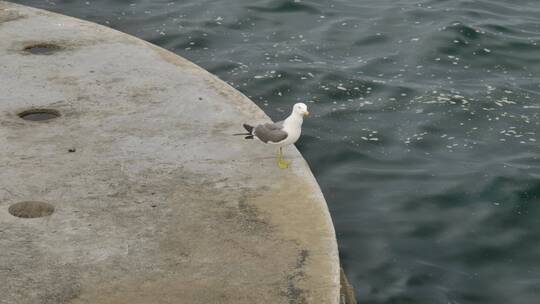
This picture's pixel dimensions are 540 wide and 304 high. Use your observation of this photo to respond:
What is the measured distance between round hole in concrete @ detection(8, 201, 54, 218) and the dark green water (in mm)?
2726

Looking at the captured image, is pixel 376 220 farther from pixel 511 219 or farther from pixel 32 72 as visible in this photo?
pixel 32 72

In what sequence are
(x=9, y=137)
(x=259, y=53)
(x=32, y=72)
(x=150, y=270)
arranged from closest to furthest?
(x=150, y=270), (x=9, y=137), (x=32, y=72), (x=259, y=53)

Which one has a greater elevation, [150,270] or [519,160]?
[150,270]

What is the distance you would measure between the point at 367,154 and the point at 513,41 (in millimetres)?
4146

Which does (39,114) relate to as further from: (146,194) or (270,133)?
(270,133)

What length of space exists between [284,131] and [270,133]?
125 mm

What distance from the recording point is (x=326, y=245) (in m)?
7.35

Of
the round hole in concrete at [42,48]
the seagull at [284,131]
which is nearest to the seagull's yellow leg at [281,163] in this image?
the seagull at [284,131]

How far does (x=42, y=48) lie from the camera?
37.7 feet

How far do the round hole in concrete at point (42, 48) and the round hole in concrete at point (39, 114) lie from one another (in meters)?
1.78

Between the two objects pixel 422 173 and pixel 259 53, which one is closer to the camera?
pixel 422 173

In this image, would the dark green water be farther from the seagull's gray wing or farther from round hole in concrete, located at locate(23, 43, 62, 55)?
round hole in concrete, located at locate(23, 43, 62, 55)

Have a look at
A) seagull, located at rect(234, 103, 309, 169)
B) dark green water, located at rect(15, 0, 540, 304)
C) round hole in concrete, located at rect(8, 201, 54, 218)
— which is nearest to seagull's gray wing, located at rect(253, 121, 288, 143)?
seagull, located at rect(234, 103, 309, 169)

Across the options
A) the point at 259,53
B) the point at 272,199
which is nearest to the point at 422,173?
the point at 272,199
